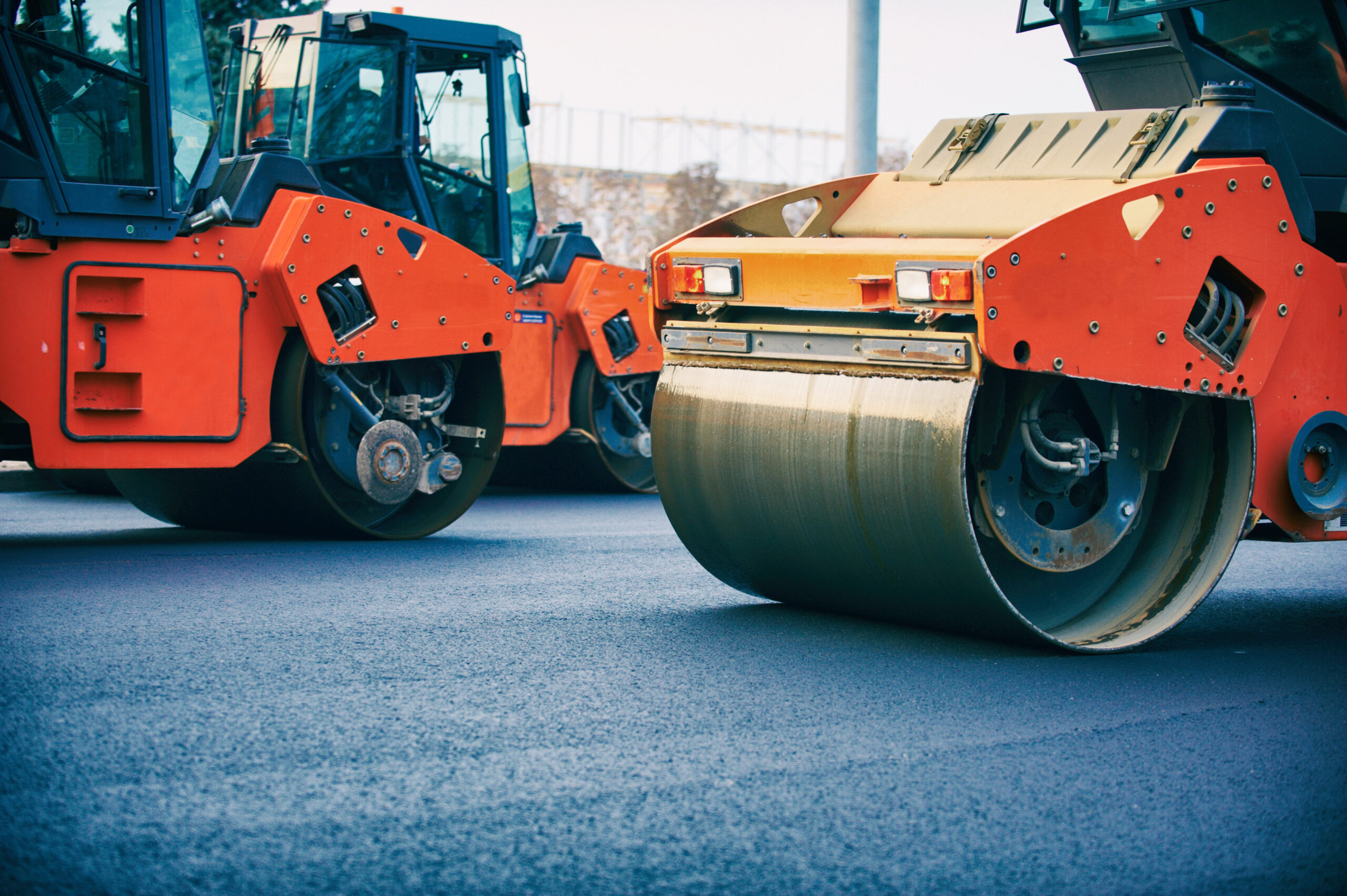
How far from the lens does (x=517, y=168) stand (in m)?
10.3

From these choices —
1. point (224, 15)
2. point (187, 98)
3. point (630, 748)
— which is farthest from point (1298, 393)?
point (224, 15)

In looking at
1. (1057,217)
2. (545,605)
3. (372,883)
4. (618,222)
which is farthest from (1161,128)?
(618,222)

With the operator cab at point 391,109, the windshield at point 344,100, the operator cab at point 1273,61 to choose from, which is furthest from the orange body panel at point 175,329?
the operator cab at point 1273,61

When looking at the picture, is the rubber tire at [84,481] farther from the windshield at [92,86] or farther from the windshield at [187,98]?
the windshield at [92,86]

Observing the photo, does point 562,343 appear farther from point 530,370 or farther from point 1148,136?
point 1148,136

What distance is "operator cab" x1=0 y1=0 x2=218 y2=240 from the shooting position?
21.2 ft

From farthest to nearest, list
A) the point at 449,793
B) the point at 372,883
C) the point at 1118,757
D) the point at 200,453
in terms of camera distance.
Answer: the point at 200,453 < the point at 1118,757 < the point at 449,793 < the point at 372,883

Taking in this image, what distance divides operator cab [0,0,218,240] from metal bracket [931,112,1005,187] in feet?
11.1

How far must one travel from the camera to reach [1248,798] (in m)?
3.34

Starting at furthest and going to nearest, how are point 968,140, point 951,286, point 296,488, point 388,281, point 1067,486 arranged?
point 388,281 → point 296,488 → point 968,140 → point 1067,486 → point 951,286

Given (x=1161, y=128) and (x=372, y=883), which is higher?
(x=1161, y=128)

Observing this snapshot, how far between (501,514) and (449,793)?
6208 millimetres

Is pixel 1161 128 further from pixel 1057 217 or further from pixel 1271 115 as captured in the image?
pixel 1057 217

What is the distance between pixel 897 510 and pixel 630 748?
132 cm
